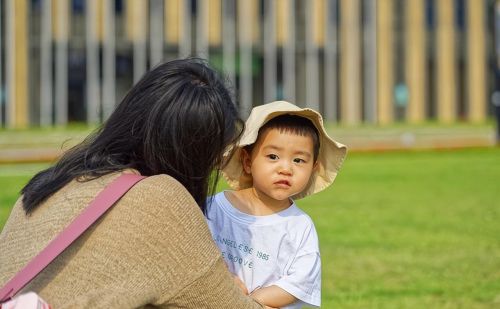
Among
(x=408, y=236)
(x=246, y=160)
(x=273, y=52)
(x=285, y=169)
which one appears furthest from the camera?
(x=273, y=52)

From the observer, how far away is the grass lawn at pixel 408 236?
737 centimetres

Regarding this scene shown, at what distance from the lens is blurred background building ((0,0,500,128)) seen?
4378 centimetres

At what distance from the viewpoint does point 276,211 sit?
3953 mm

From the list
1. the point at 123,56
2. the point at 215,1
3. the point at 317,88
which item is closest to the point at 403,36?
the point at 317,88

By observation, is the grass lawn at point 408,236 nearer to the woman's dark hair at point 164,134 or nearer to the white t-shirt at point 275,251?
the white t-shirt at point 275,251

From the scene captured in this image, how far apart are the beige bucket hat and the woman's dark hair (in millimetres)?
501

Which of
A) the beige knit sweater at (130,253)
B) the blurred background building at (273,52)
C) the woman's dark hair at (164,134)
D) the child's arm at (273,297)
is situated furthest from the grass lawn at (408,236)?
the blurred background building at (273,52)

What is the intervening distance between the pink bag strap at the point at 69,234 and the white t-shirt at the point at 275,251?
862 millimetres

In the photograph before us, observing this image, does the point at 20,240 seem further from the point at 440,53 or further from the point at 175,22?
the point at 440,53

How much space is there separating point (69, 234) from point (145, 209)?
224 millimetres

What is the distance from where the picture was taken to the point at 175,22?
4659 cm

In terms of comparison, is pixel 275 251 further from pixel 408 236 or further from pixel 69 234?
pixel 408 236

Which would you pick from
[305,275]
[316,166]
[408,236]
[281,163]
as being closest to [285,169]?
[281,163]

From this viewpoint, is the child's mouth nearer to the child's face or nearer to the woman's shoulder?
the child's face
